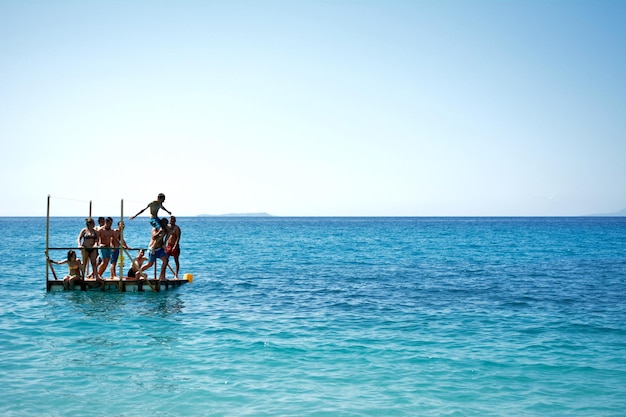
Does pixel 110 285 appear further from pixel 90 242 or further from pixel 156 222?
pixel 156 222

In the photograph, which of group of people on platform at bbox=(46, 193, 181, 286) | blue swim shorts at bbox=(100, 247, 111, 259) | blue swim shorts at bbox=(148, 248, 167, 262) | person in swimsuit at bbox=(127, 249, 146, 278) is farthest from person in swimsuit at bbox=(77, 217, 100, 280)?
blue swim shorts at bbox=(148, 248, 167, 262)

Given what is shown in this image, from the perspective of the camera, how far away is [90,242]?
2125 cm

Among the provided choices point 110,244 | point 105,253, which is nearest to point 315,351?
point 110,244

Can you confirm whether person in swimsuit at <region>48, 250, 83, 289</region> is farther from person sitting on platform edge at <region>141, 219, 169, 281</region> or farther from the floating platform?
person sitting on platform edge at <region>141, 219, 169, 281</region>

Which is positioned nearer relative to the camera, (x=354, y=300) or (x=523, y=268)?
(x=354, y=300)

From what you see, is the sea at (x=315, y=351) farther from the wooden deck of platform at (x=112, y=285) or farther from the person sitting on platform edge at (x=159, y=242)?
the person sitting on platform edge at (x=159, y=242)

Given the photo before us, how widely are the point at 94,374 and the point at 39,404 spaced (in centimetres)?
161

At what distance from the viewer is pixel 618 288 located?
23.2 metres

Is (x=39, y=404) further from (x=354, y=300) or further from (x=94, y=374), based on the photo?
(x=354, y=300)

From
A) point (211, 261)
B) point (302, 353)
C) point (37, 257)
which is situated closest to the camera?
point (302, 353)

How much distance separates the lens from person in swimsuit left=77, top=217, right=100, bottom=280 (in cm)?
2108

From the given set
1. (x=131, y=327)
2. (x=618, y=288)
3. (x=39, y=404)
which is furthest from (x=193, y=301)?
(x=618, y=288)

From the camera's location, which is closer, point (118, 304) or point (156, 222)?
point (118, 304)

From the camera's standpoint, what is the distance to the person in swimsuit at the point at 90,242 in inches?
830
